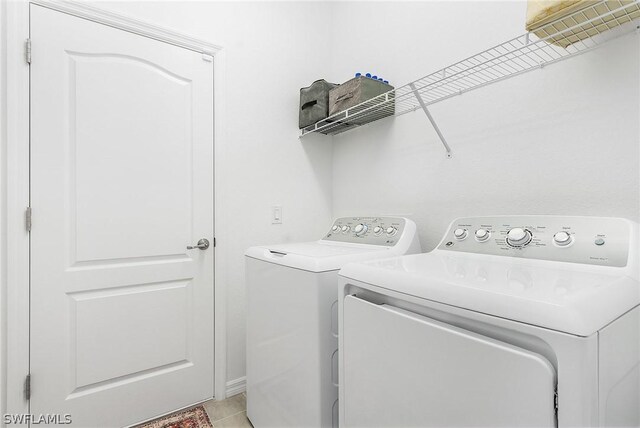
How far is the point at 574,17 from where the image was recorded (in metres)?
0.97

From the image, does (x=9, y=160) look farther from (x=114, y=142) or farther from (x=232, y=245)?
(x=232, y=245)

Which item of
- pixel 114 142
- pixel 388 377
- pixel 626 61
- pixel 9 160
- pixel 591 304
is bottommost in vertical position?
pixel 388 377

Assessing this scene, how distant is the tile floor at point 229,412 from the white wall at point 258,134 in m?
0.13

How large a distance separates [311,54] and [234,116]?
0.80 meters

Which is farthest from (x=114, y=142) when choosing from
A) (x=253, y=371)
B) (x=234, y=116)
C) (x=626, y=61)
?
(x=626, y=61)

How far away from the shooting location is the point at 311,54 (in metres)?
2.33

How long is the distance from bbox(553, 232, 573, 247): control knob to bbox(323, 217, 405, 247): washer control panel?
24.7 inches

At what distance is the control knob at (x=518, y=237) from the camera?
1100mm

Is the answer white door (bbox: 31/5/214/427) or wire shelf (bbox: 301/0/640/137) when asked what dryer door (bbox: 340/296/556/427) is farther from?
white door (bbox: 31/5/214/427)

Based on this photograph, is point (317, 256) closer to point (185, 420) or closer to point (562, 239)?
point (562, 239)

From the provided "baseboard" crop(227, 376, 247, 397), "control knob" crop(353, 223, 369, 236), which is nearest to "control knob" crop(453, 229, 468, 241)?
"control knob" crop(353, 223, 369, 236)

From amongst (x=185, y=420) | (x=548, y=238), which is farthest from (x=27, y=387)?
(x=548, y=238)

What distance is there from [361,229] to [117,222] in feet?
4.11

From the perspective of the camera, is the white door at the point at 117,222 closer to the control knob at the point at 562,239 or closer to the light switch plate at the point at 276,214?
the light switch plate at the point at 276,214
